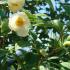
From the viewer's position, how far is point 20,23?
1354mm

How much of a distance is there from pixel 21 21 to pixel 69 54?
1.04 feet

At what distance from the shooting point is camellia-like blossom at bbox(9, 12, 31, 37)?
1.32 metres

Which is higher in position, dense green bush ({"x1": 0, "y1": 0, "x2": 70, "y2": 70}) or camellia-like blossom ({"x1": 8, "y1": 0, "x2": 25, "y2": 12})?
camellia-like blossom ({"x1": 8, "y1": 0, "x2": 25, "y2": 12})

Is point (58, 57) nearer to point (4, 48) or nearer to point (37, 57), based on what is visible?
point (37, 57)

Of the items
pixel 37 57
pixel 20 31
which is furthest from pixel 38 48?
pixel 20 31

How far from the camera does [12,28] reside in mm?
1319

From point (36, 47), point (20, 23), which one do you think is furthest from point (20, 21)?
point (36, 47)

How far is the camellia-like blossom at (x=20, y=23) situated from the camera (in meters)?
1.32

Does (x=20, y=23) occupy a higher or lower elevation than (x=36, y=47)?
higher

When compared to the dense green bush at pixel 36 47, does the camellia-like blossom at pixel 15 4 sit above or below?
A: above

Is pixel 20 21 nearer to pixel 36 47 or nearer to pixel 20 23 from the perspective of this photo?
pixel 20 23

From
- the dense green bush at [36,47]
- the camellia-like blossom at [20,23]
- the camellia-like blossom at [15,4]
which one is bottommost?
the dense green bush at [36,47]

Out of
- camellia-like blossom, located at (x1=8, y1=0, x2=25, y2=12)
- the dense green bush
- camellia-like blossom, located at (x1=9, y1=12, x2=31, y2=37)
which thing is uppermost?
camellia-like blossom, located at (x1=8, y1=0, x2=25, y2=12)

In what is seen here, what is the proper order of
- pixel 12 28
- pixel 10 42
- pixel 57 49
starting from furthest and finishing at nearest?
1. pixel 10 42
2. pixel 57 49
3. pixel 12 28
